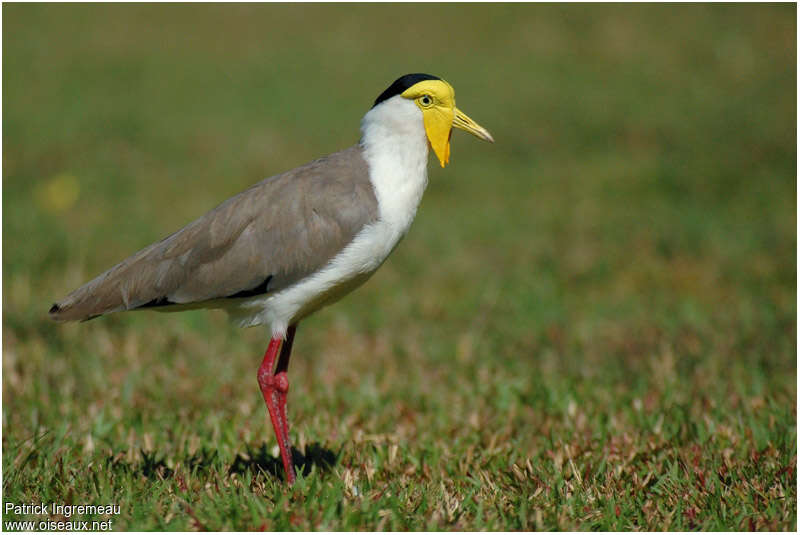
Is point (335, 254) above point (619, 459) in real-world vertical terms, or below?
above

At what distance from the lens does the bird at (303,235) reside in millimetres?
3547

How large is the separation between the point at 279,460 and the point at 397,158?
1.48 meters

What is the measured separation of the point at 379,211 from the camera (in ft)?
11.6

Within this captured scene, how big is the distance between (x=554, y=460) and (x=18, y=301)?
13.0 feet

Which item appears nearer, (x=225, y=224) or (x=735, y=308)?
(x=225, y=224)

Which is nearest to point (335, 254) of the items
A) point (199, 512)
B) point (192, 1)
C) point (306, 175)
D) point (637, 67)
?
point (306, 175)

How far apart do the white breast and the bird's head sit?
0.11 ft

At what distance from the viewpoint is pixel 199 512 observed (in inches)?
125

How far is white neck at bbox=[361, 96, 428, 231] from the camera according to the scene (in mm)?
3557

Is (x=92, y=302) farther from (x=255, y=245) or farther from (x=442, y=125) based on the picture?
(x=442, y=125)

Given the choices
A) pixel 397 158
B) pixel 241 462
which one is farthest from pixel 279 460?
pixel 397 158

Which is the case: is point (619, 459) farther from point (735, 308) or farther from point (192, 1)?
point (192, 1)

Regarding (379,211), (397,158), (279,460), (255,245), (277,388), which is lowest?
(279,460)

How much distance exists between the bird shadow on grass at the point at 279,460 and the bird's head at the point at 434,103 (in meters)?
1.44
